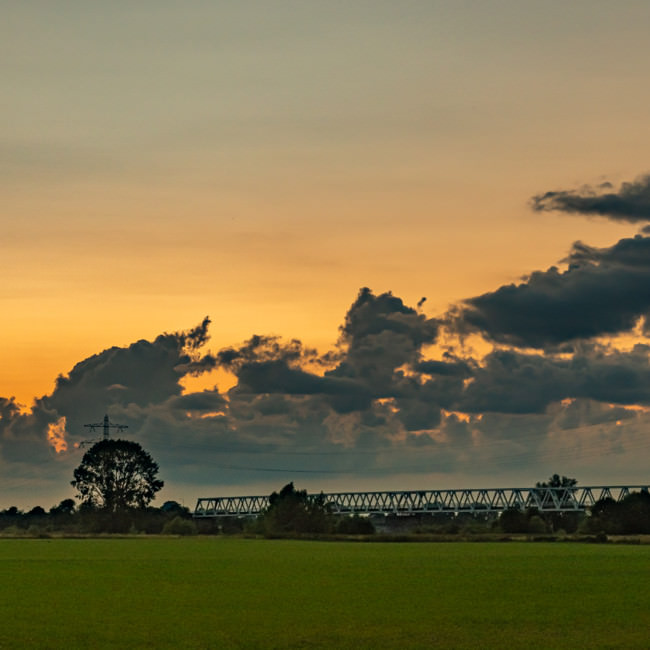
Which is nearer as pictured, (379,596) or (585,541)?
(379,596)

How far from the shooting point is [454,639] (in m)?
38.8

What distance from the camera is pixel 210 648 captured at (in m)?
36.6

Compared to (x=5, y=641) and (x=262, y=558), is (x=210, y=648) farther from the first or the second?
(x=262, y=558)

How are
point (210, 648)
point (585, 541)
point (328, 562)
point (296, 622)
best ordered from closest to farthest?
point (210, 648)
point (296, 622)
point (328, 562)
point (585, 541)

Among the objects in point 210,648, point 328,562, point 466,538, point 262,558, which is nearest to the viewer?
point 210,648

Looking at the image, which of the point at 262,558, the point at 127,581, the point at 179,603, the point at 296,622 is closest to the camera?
the point at 296,622

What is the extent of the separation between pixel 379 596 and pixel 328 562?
116ft

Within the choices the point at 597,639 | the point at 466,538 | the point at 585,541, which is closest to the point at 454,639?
the point at 597,639

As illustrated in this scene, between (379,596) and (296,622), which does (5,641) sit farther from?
(379,596)

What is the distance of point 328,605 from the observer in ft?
166

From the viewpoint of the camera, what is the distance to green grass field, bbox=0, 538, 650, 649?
3903 cm

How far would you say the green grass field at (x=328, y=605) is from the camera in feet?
128

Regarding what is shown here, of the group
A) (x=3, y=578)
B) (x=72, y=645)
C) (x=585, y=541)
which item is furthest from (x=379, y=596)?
(x=585, y=541)

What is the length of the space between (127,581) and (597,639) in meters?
35.9
